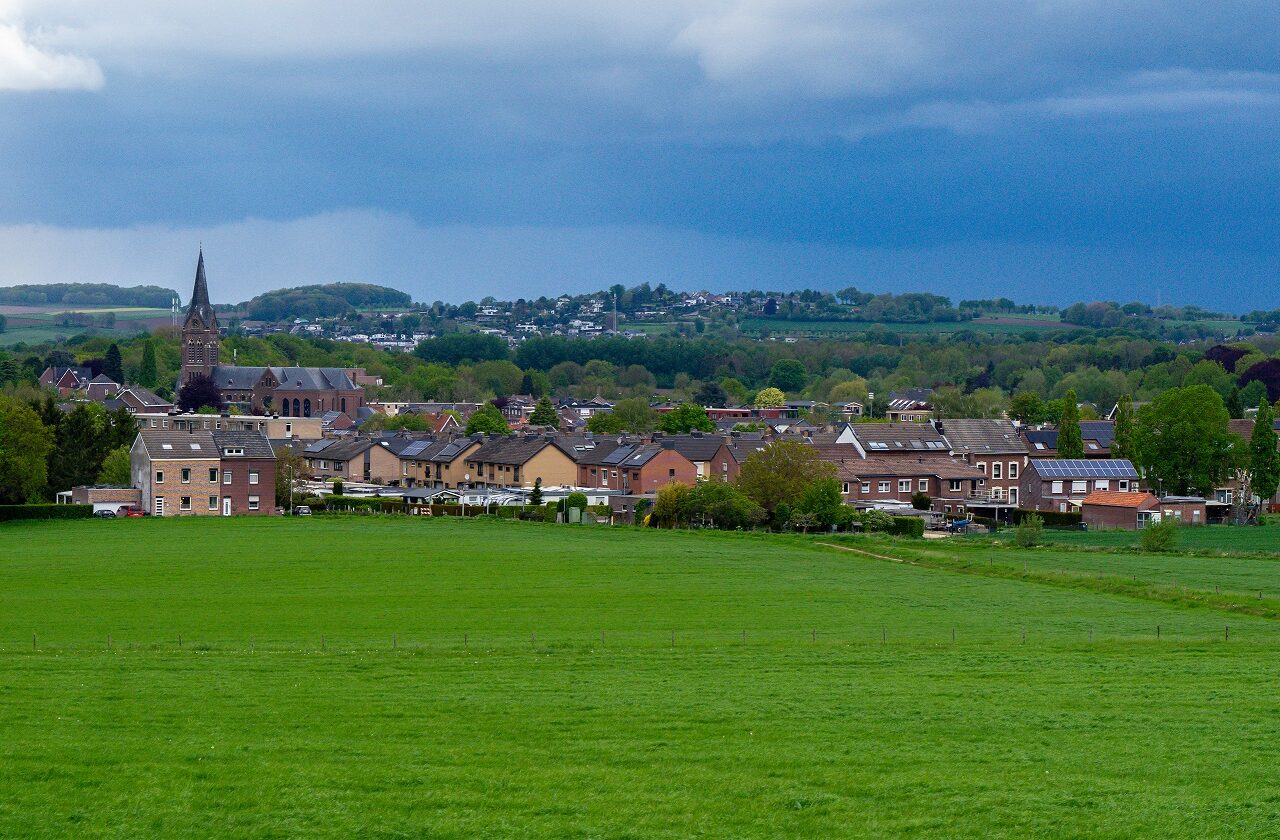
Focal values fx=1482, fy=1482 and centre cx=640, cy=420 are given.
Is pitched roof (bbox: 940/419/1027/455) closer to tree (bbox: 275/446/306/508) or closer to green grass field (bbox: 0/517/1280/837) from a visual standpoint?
tree (bbox: 275/446/306/508)

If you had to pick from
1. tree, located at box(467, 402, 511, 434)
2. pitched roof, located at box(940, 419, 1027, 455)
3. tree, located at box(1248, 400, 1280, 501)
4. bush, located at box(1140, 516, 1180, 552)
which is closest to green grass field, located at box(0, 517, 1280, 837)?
bush, located at box(1140, 516, 1180, 552)

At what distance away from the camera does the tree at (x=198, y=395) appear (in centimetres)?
17996

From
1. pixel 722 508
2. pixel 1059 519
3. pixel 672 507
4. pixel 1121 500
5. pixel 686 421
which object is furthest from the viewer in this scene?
pixel 686 421

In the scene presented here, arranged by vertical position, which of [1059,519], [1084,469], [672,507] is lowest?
[1059,519]

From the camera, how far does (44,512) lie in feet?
229

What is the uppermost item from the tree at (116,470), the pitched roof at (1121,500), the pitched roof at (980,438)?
the pitched roof at (980,438)

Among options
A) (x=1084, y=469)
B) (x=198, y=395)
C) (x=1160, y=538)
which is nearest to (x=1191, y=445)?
(x=1084, y=469)

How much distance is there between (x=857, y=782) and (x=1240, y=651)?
1621 centimetres

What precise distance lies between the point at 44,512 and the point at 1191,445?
62080mm

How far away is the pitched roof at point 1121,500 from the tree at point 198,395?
4804 inches

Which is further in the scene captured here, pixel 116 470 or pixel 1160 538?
pixel 116 470

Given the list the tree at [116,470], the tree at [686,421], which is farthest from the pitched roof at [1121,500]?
the tree at [686,421]

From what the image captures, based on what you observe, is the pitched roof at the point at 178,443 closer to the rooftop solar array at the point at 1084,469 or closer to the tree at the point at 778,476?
the tree at the point at 778,476

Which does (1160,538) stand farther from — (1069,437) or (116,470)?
(116,470)
